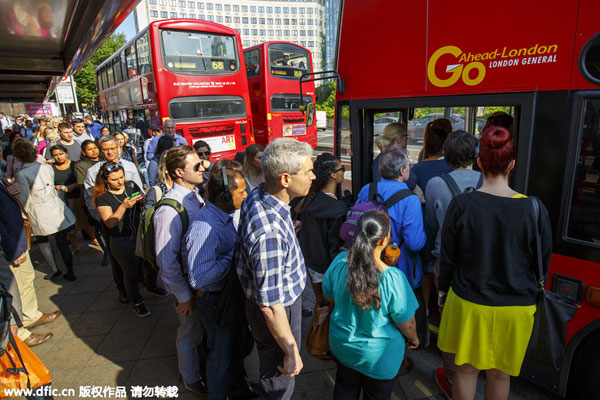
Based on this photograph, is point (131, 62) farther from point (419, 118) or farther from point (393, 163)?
point (393, 163)

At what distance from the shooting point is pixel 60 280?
4.88 metres

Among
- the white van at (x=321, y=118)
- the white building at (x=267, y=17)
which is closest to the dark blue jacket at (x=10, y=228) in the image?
the white van at (x=321, y=118)

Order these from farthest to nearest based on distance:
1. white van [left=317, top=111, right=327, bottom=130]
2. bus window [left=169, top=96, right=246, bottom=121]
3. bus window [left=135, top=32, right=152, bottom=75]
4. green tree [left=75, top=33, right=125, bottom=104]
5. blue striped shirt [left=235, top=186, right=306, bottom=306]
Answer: green tree [left=75, top=33, right=125, bottom=104], white van [left=317, top=111, right=327, bottom=130], bus window [left=169, top=96, right=246, bottom=121], bus window [left=135, top=32, right=152, bottom=75], blue striped shirt [left=235, top=186, right=306, bottom=306]

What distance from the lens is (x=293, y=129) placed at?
48.2 feet

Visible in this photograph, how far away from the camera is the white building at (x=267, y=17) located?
274ft

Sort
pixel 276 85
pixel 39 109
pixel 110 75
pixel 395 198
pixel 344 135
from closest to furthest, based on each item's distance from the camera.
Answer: pixel 395 198 < pixel 344 135 < pixel 276 85 < pixel 110 75 < pixel 39 109

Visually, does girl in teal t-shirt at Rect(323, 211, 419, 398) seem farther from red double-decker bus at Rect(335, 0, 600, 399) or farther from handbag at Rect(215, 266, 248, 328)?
red double-decker bus at Rect(335, 0, 600, 399)

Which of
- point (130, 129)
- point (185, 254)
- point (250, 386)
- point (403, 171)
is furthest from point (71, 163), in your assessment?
point (130, 129)

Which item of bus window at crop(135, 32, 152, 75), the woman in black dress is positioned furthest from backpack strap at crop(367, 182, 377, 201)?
bus window at crop(135, 32, 152, 75)

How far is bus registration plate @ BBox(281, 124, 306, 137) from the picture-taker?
14.3m

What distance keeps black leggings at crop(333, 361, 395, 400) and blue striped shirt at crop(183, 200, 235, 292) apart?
904 mm

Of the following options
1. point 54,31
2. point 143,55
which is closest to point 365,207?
point 54,31

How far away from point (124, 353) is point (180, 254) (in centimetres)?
169

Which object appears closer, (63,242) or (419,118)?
(419,118)
